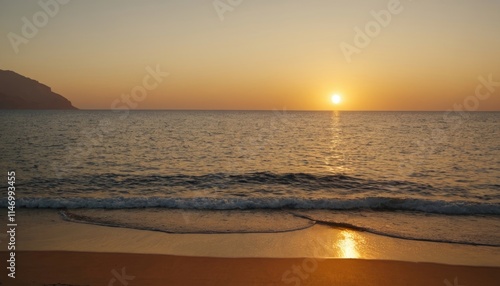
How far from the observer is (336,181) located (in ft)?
77.2

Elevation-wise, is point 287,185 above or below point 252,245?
above

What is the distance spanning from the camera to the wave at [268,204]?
16078 millimetres

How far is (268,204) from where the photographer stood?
55.4 feet

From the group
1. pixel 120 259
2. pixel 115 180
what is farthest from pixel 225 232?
pixel 115 180

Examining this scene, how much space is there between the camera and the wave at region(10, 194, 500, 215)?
16.1m

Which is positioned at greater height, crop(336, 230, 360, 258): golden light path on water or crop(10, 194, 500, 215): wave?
crop(10, 194, 500, 215): wave

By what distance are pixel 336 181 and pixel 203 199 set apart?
10111mm

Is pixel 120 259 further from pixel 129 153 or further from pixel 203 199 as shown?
pixel 129 153
